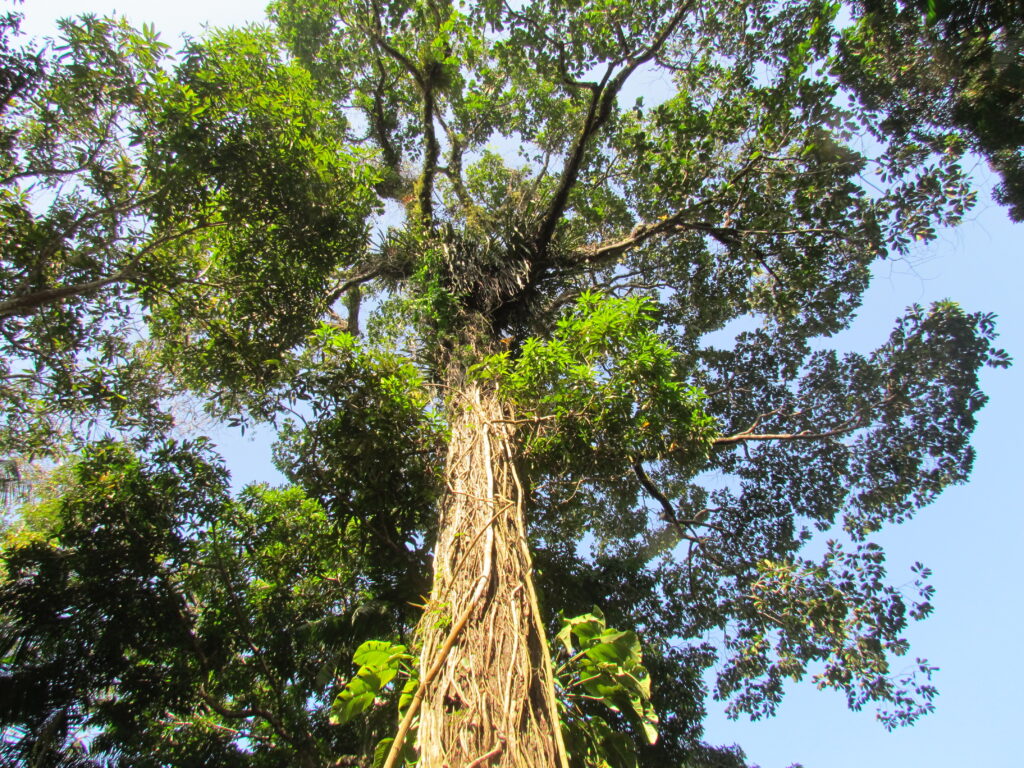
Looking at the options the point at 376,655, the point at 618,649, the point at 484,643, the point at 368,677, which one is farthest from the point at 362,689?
the point at 618,649

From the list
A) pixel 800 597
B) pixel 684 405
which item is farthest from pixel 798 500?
pixel 684 405

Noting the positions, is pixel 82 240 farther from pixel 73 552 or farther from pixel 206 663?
pixel 206 663

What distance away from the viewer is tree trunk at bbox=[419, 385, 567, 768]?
87.9 inches

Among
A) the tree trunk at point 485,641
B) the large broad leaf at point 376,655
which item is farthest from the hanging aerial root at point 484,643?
the large broad leaf at point 376,655

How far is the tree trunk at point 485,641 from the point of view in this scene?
2.23 metres

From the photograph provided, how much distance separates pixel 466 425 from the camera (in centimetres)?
417

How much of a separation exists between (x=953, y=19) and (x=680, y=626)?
244 inches

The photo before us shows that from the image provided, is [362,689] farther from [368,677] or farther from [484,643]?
[484,643]

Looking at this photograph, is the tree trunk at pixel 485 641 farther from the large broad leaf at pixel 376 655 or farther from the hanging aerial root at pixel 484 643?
the large broad leaf at pixel 376 655

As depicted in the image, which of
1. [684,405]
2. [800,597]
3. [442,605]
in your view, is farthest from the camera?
[800,597]

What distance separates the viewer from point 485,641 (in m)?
2.62

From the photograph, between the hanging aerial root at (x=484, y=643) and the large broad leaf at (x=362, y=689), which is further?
the large broad leaf at (x=362, y=689)

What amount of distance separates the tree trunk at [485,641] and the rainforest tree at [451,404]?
0.02m

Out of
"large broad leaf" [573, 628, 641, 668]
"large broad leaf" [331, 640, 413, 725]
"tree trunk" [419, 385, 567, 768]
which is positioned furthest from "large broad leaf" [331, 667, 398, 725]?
"large broad leaf" [573, 628, 641, 668]
